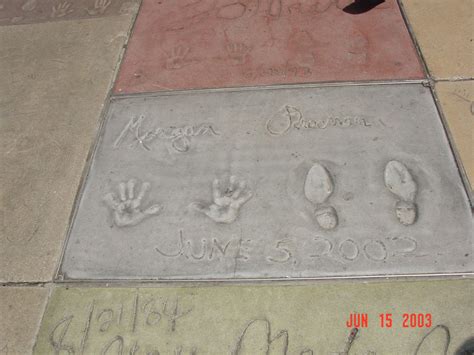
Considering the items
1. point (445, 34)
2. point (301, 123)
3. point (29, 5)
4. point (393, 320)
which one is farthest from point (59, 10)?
point (393, 320)

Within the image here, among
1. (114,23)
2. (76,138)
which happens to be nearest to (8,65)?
(114,23)

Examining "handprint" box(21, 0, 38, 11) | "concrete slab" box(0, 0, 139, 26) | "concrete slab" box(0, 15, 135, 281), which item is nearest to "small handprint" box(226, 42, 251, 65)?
"concrete slab" box(0, 15, 135, 281)

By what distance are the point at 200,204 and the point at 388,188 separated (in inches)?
40.7

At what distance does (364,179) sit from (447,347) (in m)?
0.91

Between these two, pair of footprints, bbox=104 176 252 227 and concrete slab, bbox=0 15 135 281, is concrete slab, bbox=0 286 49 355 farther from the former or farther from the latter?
pair of footprints, bbox=104 176 252 227

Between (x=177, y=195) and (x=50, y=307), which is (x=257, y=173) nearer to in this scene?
(x=177, y=195)

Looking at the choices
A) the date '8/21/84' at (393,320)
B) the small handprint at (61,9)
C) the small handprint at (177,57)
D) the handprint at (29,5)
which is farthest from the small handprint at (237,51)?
the handprint at (29,5)

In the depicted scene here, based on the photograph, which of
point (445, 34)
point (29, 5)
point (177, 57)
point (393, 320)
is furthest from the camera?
point (29, 5)

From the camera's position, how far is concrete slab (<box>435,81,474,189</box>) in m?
2.40

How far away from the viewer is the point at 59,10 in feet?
12.6

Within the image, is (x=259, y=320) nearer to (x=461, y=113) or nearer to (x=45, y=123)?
(x=461, y=113)

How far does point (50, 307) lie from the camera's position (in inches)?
84.0

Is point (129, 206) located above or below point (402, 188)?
above

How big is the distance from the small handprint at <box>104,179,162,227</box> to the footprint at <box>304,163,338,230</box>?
0.85 metres
